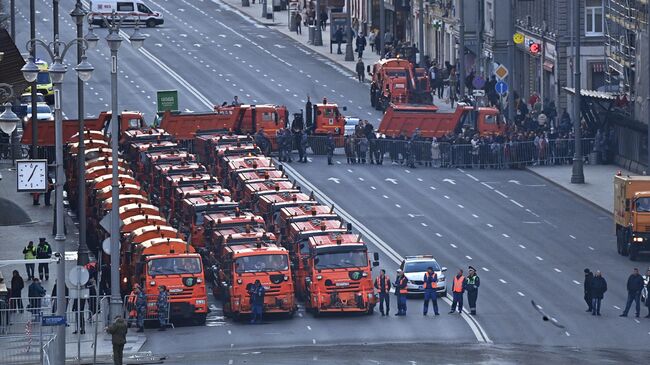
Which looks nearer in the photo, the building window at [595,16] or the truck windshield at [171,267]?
the truck windshield at [171,267]

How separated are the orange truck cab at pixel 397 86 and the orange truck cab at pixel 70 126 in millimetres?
17374

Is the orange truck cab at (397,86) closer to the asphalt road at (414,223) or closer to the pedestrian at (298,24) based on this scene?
the asphalt road at (414,223)

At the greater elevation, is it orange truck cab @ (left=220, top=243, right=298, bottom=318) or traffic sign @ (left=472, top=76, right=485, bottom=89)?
traffic sign @ (left=472, top=76, right=485, bottom=89)

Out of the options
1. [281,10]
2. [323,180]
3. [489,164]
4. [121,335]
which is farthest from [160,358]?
[281,10]

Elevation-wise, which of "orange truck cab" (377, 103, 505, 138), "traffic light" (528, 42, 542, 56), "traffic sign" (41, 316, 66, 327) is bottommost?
"traffic sign" (41, 316, 66, 327)

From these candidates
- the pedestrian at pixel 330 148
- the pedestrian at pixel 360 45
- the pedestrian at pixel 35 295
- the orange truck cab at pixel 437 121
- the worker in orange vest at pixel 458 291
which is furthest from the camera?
the pedestrian at pixel 360 45

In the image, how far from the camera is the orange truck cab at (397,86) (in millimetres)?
104000

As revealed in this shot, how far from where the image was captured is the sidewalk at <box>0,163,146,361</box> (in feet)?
185

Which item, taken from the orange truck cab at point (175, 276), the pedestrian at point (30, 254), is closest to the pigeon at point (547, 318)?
the orange truck cab at point (175, 276)

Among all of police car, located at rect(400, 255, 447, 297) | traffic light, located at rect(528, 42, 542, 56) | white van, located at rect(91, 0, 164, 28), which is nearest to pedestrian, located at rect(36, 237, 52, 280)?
police car, located at rect(400, 255, 447, 297)

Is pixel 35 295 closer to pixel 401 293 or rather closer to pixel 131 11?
pixel 401 293

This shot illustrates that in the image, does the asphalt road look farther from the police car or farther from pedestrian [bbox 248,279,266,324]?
the police car

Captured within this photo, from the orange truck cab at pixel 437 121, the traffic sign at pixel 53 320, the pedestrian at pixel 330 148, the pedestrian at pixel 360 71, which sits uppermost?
the pedestrian at pixel 360 71

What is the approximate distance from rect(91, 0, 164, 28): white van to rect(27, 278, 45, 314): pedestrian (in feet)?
238
